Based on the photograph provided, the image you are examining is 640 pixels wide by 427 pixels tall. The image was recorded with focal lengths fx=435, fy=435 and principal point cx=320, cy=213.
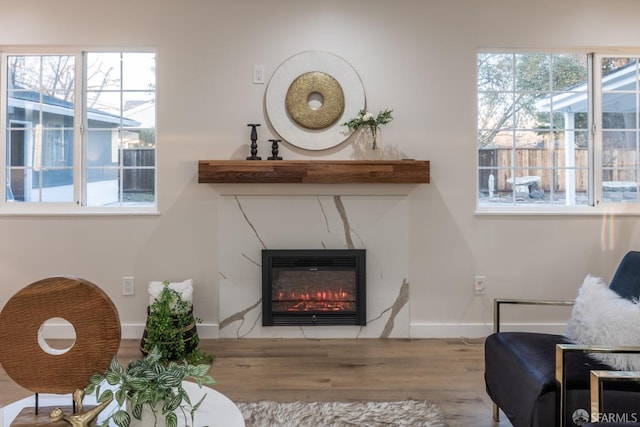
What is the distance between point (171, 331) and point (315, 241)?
122 cm

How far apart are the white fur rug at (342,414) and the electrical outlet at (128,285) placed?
1.57m

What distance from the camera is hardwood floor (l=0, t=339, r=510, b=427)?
2406 millimetres

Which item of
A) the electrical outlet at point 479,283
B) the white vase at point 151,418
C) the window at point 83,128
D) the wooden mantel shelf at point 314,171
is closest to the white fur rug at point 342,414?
the white vase at point 151,418

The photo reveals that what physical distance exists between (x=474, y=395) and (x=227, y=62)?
9.44 feet

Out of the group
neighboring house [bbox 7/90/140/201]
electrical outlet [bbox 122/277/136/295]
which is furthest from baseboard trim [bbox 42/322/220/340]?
neighboring house [bbox 7/90/140/201]

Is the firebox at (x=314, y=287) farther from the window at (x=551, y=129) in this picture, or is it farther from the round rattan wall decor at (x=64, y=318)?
the round rattan wall decor at (x=64, y=318)

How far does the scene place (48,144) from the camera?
3469 mm

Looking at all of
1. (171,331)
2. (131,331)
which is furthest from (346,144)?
(131,331)

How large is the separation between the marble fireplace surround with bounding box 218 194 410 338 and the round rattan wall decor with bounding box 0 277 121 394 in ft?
6.65

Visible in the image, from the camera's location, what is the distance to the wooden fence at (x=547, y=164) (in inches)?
137

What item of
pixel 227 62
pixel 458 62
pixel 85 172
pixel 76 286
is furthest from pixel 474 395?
pixel 85 172

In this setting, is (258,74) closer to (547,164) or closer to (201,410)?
(547,164)

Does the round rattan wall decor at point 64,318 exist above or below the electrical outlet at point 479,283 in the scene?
above

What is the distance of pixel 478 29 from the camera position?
134 inches
